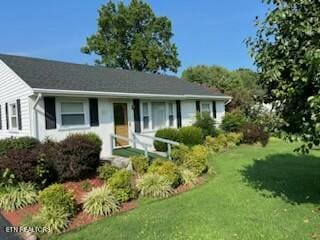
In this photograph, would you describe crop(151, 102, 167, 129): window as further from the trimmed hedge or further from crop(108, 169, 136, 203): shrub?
crop(108, 169, 136, 203): shrub

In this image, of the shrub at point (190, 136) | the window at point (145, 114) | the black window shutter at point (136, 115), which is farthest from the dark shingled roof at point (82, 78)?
the shrub at point (190, 136)

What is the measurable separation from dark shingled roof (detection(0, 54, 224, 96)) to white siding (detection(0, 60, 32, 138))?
9.8 inches

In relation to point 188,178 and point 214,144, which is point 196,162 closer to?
point 188,178

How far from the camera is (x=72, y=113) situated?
12.6 meters

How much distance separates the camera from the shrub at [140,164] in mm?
10516

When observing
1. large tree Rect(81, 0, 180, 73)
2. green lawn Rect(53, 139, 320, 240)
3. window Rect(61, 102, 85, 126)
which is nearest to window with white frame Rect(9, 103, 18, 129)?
window Rect(61, 102, 85, 126)

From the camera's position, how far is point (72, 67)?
16.8 m

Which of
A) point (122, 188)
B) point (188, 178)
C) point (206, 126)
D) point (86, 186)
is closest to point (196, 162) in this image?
point (188, 178)

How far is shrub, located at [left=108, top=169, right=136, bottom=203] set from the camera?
7746mm

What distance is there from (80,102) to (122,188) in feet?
20.0

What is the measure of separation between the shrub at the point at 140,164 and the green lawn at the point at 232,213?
218cm

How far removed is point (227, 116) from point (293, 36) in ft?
48.8

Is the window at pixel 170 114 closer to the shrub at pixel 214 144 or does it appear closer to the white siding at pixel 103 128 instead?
the white siding at pixel 103 128

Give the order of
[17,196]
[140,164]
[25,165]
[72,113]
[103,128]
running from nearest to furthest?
[17,196]
[25,165]
[140,164]
[72,113]
[103,128]
